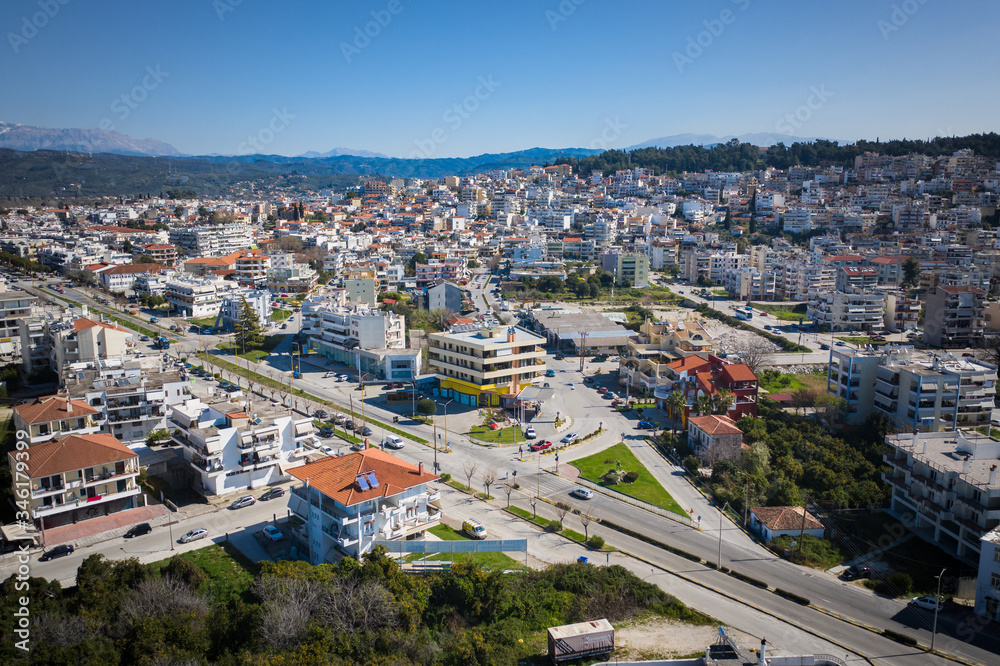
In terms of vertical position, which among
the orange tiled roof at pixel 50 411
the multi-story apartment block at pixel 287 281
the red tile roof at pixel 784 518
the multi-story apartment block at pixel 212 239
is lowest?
the red tile roof at pixel 784 518

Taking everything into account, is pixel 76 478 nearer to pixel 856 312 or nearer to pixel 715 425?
pixel 715 425

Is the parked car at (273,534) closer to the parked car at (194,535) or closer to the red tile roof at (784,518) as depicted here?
the parked car at (194,535)

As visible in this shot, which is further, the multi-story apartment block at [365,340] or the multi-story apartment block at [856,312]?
the multi-story apartment block at [856,312]

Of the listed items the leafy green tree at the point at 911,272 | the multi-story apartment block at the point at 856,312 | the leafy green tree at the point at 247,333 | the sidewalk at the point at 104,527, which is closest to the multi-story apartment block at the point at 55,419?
the sidewalk at the point at 104,527

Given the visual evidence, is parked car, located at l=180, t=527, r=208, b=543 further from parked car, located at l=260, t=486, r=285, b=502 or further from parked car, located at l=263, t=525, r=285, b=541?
parked car, located at l=260, t=486, r=285, b=502

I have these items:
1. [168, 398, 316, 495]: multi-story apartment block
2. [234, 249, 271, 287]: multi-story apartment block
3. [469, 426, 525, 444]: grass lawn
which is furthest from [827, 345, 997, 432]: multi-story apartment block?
[234, 249, 271, 287]: multi-story apartment block

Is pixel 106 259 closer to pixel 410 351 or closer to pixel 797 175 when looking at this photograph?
pixel 410 351

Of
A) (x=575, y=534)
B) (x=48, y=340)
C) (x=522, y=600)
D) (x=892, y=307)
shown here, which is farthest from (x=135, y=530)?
(x=892, y=307)
